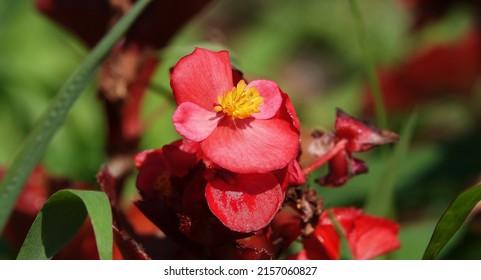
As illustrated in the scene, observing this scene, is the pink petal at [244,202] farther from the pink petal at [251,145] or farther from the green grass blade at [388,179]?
the green grass blade at [388,179]

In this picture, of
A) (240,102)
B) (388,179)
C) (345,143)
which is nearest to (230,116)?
(240,102)

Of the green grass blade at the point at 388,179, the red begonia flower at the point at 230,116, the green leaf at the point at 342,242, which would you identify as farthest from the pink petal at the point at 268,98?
the green grass blade at the point at 388,179

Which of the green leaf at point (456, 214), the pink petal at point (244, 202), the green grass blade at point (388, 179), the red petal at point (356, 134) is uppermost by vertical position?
the red petal at point (356, 134)

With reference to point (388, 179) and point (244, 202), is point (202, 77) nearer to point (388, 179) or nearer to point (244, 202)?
point (244, 202)

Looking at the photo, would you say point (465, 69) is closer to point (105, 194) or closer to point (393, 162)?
point (393, 162)

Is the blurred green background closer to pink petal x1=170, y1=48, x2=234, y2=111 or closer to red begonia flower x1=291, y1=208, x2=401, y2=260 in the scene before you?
red begonia flower x1=291, y1=208, x2=401, y2=260

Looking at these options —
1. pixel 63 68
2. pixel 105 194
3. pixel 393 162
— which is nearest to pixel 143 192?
pixel 105 194
